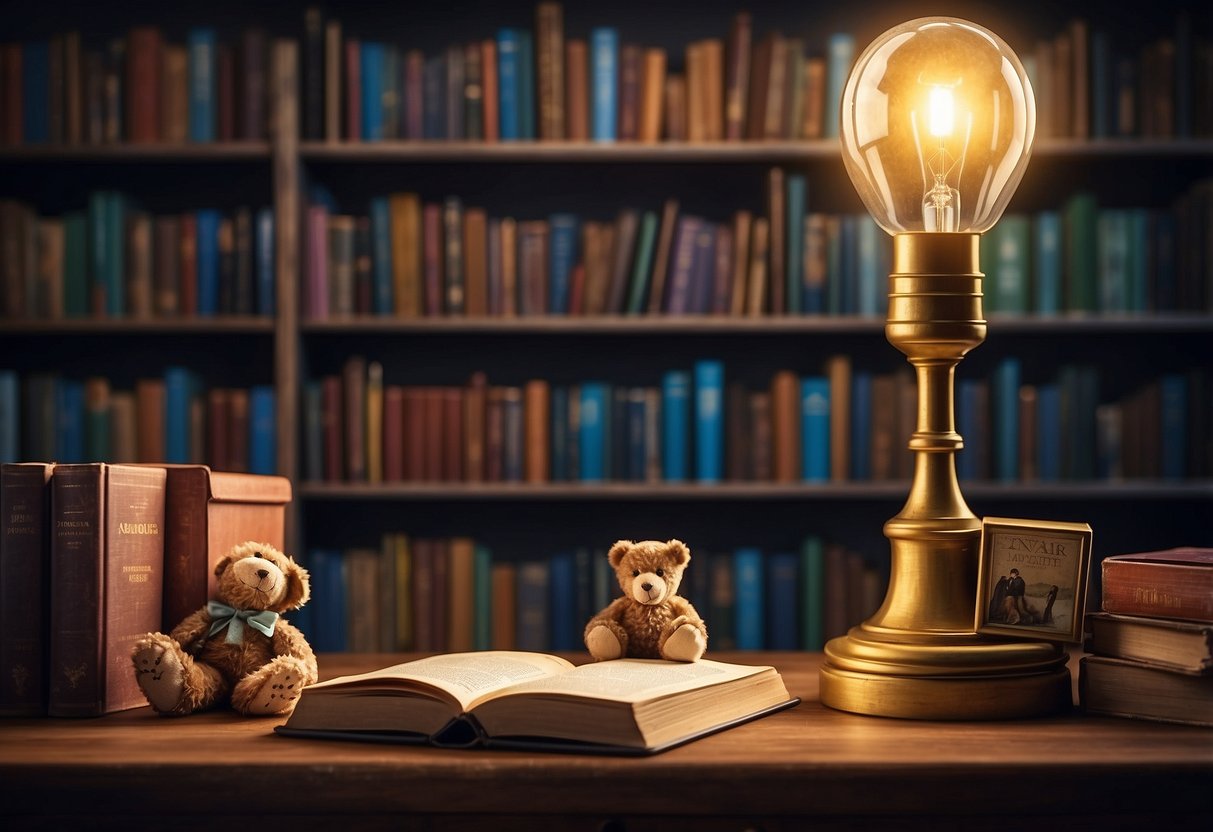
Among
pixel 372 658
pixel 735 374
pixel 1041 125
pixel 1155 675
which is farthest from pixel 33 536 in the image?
pixel 1041 125

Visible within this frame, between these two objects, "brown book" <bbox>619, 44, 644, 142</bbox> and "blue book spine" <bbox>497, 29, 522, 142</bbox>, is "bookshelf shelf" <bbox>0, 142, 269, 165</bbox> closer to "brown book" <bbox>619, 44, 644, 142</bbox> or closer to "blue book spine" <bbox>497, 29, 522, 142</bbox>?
"blue book spine" <bbox>497, 29, 522, 142</bbox>

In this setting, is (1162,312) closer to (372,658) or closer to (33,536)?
(372,658)

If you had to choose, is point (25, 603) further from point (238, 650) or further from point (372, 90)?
point (372, 90)

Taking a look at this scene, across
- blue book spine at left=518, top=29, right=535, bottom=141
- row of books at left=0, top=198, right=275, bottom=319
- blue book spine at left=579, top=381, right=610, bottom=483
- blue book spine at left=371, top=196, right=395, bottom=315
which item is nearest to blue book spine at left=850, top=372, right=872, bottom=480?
blue book spine at left=579, top=381, right=610, bottom=483

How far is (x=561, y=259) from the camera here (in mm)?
2746

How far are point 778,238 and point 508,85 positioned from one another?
70 centimetres

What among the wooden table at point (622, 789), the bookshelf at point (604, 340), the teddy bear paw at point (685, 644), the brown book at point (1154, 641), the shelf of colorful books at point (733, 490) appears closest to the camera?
the wooden table at point (622, 789)

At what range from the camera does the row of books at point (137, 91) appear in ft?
8.89

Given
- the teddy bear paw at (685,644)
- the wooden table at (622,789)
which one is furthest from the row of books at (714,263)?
the wooden table at (622,789)

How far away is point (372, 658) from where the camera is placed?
51.8 inches

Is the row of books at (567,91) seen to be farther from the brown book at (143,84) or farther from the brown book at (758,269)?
the brown book at (143,84)

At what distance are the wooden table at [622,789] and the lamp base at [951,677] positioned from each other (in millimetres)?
96

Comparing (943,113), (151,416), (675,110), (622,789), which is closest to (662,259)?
(675,110)

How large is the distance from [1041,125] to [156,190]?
6.95 feet
